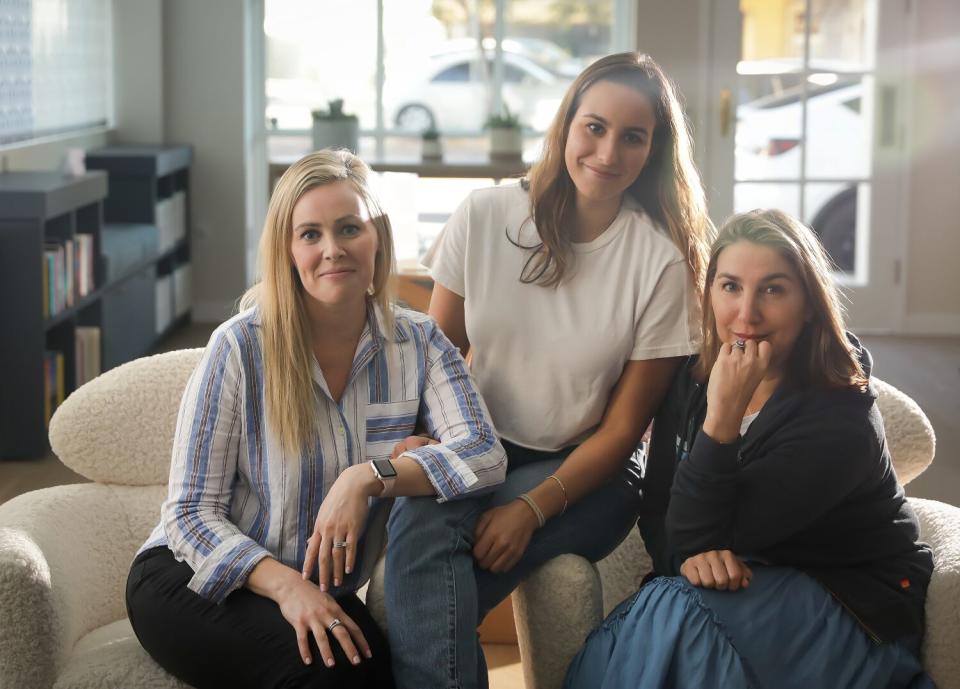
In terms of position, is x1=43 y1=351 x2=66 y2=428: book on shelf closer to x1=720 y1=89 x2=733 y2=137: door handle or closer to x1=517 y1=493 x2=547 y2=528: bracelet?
x1=517 y1=493 x2=547 y2=528: bracelet

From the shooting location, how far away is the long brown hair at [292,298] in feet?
5.88

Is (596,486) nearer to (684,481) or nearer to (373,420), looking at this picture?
(684,481)

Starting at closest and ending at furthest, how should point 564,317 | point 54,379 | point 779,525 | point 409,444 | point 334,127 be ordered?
point 779,525 → point 409,444 → point 564,317 → point 54,379 → point 334,127

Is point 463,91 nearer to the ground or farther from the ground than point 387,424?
farther from the ground

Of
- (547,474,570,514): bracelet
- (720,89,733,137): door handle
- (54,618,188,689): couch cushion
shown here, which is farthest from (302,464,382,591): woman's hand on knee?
(720,89,733,137): door handle

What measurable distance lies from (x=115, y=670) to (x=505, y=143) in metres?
4.53

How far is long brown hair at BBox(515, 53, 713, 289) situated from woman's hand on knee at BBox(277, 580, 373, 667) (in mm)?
662

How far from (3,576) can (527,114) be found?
5.31 metres

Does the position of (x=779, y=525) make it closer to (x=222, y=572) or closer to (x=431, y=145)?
(x=222, y=572)

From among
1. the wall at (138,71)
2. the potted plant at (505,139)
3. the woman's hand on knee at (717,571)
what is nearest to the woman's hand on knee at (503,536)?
the woman's hand on knee at (717,571)

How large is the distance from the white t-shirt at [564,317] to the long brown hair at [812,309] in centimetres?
19

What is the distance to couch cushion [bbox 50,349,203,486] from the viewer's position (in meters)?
2.06

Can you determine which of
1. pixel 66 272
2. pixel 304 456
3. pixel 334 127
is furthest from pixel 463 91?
pixel 304 456

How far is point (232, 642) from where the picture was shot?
1647mm
